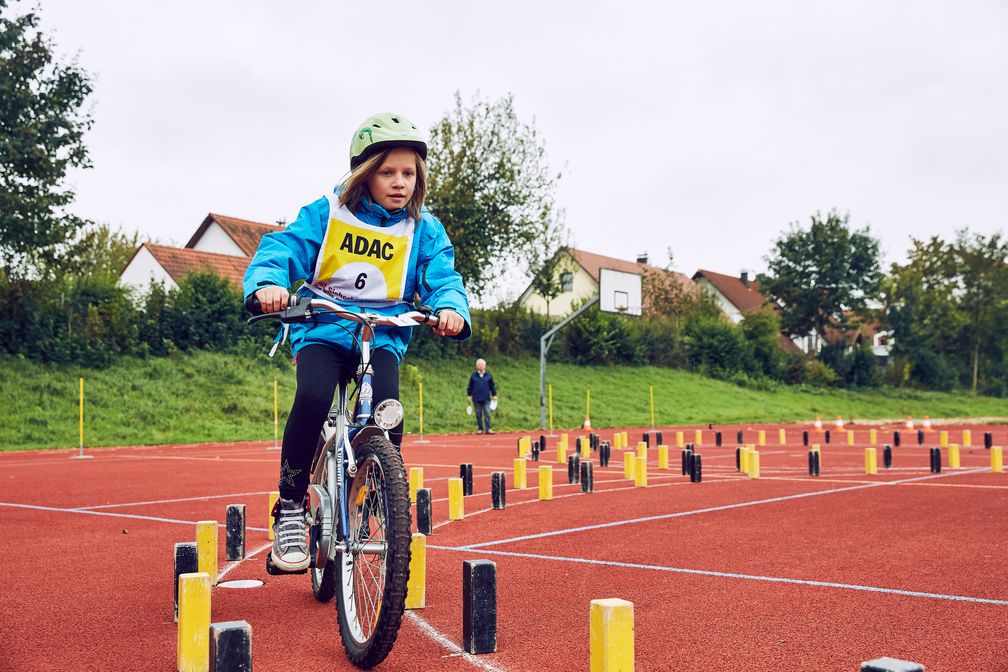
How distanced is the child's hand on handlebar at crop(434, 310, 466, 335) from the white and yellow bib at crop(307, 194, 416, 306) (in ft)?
1.16

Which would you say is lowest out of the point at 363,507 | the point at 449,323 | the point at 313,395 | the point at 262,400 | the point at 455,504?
the point at 455,504

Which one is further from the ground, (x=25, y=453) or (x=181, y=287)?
(x=181, y=287)

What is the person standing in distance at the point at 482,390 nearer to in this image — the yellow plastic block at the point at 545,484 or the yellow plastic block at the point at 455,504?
the yellow plastic block at the point at 545,484

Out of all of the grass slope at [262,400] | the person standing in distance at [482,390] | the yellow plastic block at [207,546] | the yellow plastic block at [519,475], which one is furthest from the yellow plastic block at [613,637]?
the person standing in distance at [482,390]

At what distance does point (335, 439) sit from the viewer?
4.02 m

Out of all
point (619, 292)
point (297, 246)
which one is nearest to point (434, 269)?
point (297, 246)

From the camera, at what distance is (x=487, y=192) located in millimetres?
35156

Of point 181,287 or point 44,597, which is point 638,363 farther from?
point 44,597

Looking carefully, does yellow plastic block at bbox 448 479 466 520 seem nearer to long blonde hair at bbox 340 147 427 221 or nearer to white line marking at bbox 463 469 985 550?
white line marking at bbox 463 469 985 550

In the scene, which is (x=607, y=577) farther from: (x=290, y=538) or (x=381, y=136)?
(x=381, y=136)

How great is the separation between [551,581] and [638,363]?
117 feet

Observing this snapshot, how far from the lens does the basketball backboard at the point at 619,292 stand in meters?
→ 30.8

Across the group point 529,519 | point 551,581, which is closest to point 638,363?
point 529,519

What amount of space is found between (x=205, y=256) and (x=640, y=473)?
28440 mm
